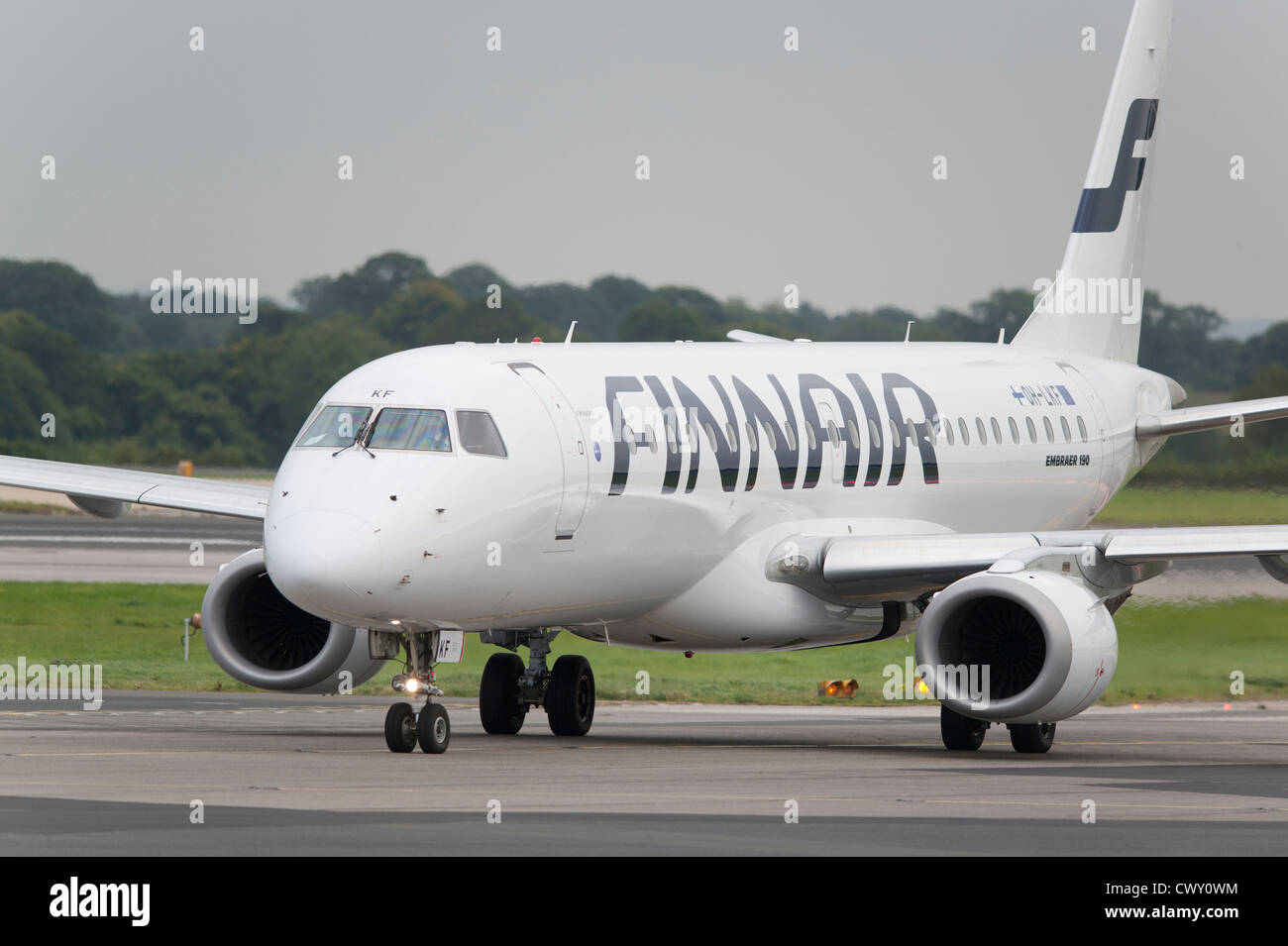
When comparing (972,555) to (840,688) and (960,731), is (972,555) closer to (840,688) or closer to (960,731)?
(960,731)

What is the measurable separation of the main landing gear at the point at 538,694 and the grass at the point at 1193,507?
12.7 meters

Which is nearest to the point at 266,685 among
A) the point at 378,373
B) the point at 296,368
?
the point at 378,373

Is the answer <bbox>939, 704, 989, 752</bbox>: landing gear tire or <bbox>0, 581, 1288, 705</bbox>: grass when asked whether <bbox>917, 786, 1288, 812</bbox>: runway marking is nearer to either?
<bbox>939, 704, 989, 752</bbox>: landing gear tire

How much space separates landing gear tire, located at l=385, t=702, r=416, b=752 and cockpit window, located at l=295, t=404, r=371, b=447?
2.44 m

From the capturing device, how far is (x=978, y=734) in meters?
24.3

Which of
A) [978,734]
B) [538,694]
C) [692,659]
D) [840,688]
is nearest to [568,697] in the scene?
[538,694]

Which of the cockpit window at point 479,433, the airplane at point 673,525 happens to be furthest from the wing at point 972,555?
the cockpit window at point 479,433

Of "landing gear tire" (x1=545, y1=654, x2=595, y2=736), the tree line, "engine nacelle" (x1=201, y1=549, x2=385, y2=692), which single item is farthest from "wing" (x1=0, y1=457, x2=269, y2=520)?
the tree line

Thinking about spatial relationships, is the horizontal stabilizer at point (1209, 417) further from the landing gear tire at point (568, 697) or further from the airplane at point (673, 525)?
the landing gear tire at point (568, 697)

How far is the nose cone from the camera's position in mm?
19750

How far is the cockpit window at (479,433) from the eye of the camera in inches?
833

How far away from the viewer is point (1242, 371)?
48875mm

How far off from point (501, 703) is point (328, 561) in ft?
20.2

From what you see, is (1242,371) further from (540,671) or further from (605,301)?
(540,671)
